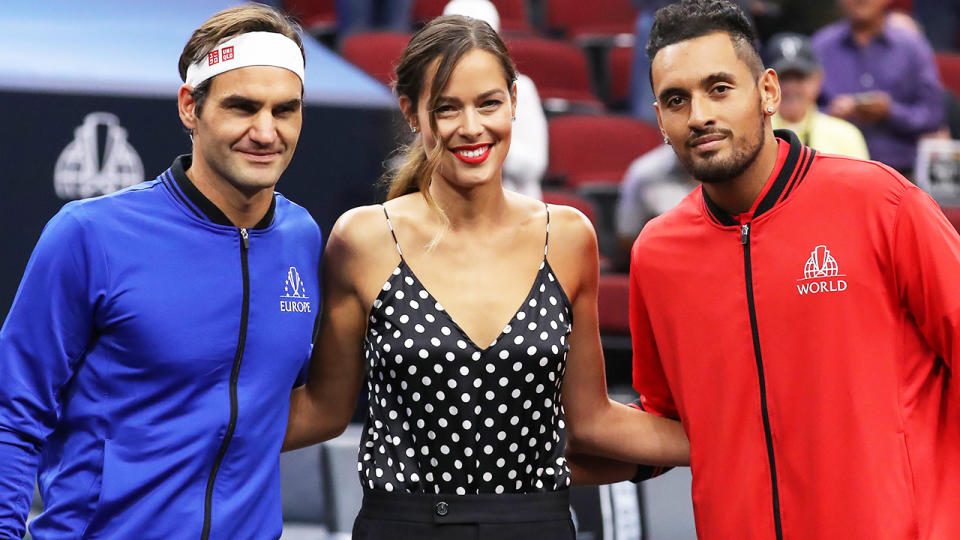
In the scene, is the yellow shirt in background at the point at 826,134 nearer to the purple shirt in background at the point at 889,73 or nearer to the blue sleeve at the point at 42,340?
the purple shirt in background at the point at 889,73

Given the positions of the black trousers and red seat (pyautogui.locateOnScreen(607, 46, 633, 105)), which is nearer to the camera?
the black trousers

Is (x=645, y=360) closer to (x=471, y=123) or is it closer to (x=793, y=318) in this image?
(x=793, y=318)

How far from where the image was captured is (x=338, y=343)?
3115mm

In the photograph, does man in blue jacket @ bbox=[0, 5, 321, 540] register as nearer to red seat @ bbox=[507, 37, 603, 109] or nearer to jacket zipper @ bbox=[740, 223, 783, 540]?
jacket zipper @ bbox=[740, 223, 783, 540]

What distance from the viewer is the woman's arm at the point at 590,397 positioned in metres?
3.17

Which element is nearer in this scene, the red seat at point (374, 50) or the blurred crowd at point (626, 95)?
the blurred crowd at point (626, 95)

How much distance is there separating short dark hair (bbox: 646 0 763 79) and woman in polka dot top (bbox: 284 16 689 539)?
0.36 metres

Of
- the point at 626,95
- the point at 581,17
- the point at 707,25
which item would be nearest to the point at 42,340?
the point at 707,25

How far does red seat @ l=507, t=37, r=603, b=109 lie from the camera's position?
7.34 m

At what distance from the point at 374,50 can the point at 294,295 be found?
12.2 ft

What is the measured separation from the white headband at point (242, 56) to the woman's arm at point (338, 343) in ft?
1.41

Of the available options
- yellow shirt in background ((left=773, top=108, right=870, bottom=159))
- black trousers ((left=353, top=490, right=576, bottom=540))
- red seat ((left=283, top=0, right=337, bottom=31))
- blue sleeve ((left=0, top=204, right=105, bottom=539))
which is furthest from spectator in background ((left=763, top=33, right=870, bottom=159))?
blue sleeve ((left=0, top=204, right=105, bottom=539))

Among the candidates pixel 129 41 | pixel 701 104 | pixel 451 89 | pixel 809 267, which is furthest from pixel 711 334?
pixel 129 41

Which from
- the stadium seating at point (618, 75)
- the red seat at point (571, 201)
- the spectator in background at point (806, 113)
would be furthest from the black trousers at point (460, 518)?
the stadium seating at point (618, 75)
